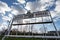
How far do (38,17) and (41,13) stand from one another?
344 mm

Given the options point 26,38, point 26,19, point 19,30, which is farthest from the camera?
point 19,30

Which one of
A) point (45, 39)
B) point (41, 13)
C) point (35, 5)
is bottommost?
point (45, 39)

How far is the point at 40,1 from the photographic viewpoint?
9.64 metres

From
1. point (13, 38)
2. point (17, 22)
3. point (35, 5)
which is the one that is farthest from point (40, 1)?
point (13, 38)

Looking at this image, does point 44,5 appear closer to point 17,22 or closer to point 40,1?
point 40,1

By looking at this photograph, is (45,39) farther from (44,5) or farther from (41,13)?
(44,5)

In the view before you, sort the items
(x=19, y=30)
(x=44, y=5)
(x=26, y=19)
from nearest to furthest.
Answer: (x=26, y=19)
(x=19, y=30)
(x=44, y=5)

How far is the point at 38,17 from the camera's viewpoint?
327 inches

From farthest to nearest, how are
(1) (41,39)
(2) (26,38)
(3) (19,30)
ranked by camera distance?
(3) (19,30)
(2) (26,38)
(1) (41,39)

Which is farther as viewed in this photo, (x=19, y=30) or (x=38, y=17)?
(x=19, y=30)

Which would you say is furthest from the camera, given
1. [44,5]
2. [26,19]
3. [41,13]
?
[44,5]

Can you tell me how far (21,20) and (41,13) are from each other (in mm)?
1651

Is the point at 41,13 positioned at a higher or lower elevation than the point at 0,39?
higher

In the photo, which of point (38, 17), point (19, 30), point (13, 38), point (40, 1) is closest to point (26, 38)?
point (13, 38)
